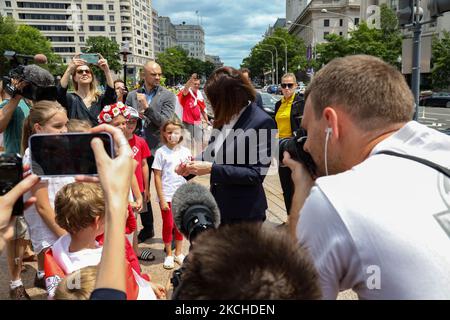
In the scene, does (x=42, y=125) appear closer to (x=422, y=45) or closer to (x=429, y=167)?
(x=429, y=167)

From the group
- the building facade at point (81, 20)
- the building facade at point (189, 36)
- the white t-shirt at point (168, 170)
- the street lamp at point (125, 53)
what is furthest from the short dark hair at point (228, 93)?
the building facade at point (189, 36)

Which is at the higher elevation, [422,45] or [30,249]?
[422,45]

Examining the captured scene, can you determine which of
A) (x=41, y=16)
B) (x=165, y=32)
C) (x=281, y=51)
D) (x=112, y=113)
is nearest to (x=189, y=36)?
(x=165, y=32)

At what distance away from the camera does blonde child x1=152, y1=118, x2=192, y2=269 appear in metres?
3.84

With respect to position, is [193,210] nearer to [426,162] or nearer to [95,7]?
[426,162]

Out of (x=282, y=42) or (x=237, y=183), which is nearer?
(x=237, y=183)

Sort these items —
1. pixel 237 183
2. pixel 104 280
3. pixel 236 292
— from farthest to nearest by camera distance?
1. pixel 237 183
2. pixel 104 280
3. pixel 236 292

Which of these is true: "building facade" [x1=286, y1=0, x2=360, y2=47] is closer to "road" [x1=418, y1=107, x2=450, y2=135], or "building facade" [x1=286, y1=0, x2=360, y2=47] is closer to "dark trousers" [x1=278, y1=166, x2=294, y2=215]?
"road" [x1=418, y1=107, x2=450, y2=135]

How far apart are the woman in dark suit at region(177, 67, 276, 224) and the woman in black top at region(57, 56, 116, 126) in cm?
199

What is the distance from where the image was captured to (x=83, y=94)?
13.9ft

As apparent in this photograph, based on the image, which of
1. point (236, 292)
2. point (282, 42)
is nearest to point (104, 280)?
point (236, 292)

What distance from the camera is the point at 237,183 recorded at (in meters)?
2.38

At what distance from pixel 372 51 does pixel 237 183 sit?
35238 mm

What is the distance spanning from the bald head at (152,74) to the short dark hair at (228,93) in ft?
8.47
